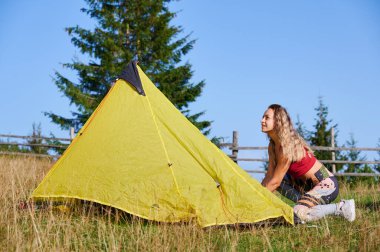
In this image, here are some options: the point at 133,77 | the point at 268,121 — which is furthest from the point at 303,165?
the point at 133,77

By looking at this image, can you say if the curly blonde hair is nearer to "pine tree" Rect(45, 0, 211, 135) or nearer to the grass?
the grass

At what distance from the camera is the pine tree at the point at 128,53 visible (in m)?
14.4

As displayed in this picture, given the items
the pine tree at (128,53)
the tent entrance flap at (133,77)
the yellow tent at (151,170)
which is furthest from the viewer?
the pine tree at (128,53)

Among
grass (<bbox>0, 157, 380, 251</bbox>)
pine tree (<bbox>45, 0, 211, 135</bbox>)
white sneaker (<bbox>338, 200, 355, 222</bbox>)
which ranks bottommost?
grass (<bbox>0, 157, 380, 251</bbox>)

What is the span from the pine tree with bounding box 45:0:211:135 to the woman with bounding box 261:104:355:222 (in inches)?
388

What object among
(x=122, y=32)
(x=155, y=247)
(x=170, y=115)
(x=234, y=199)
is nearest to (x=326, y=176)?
(x=234, y=199)

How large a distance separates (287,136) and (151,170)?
136 centimetres

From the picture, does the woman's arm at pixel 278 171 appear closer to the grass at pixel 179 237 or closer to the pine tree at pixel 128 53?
the grass at pixel 179 237

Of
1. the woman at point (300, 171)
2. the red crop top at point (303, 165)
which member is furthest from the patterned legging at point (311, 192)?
the red crop top at point (303, 165)

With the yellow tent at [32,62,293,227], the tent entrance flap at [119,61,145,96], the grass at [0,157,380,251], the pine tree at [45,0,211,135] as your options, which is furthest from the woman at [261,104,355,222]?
the pine tree at [45,0,211,135]

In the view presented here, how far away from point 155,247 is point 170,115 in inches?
69.1

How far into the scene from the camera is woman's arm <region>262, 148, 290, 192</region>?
4.48m

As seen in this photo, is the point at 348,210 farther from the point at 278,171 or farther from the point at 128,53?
the point at 128,53

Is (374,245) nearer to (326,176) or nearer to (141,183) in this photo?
(326,176)
